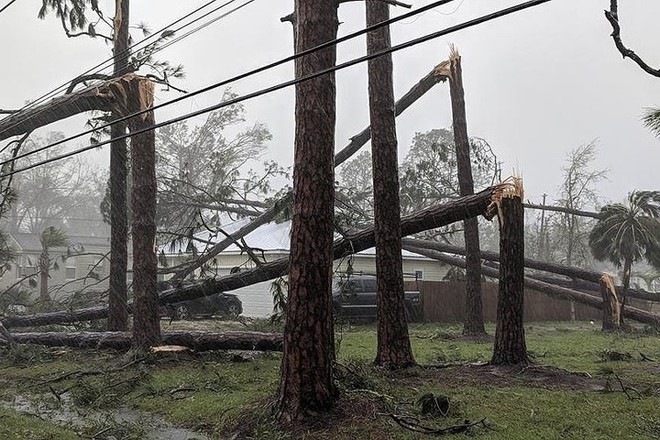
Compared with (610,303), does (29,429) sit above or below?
below

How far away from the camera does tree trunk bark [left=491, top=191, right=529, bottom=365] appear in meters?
7.33

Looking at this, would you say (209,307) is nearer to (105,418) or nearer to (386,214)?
(386,214)

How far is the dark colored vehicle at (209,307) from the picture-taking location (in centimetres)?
1717

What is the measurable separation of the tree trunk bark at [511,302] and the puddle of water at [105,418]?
3932mm

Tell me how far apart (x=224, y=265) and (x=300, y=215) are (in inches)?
666

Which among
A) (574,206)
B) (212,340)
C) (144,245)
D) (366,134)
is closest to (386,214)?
(212,340)

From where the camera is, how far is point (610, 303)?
44.3 ft

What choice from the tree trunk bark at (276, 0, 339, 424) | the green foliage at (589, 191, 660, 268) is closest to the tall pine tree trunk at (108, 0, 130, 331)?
the tree trunk bark at (276, 0, 339, 424)

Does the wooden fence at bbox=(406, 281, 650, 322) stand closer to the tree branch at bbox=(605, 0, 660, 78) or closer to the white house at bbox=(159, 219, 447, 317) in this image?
the white house at bbox=(159, 219, 447, 317)

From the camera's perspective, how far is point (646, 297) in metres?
15.3

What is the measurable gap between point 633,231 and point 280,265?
905 cm

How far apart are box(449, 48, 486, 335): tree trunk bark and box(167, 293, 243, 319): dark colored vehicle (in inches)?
278

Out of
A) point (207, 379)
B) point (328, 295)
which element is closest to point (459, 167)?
point (207, 379)

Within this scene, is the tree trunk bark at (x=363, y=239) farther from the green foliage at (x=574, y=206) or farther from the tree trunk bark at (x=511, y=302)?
the green foliage at (x=574, y=206)
